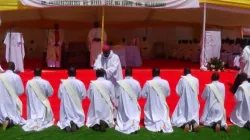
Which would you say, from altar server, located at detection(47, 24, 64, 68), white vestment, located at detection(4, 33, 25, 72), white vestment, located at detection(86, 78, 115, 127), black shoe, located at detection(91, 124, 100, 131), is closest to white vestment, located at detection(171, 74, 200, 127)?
white vestment, located at detection(86, 78, 115, 127)

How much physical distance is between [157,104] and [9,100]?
290cm

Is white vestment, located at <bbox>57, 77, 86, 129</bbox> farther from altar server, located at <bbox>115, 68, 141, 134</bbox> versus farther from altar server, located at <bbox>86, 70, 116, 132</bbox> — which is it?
altar server, located at <bbox>115, 68, 141, 134</bbox>

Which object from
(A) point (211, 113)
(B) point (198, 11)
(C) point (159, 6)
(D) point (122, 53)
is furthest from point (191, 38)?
(A) point (211, 113)

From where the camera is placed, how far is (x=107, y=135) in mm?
8273

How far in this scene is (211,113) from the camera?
8.98 m

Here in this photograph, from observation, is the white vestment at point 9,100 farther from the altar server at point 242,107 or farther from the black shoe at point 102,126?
the altar server at point 242,107

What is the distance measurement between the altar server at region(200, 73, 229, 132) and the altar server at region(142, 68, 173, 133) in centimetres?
88

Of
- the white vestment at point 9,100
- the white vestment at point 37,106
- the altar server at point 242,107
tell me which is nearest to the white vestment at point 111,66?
the white vestment at point 37,106

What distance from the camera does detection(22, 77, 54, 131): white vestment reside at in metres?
8.59

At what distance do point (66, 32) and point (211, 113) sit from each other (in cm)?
1411

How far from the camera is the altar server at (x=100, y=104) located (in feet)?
28.1

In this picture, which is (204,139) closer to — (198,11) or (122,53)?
(122,53)

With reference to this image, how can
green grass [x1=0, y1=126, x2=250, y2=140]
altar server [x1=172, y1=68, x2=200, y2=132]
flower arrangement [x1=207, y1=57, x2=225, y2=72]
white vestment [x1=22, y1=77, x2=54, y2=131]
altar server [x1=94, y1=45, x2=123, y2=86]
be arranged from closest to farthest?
green grass [x1=0, y1=126, x2=250, y2=140] < white vestment [x1=22, y1=77, x2=54, y2=131] < altar server [x1=172, y1=68, x2=200, y2=132] < altar server [x1=94, y1=45, x2=123, y2=86] < flower arrangement [x1=207, y1=57, x2=225, y2=72]

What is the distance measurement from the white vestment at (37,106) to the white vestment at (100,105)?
83 centimetres
